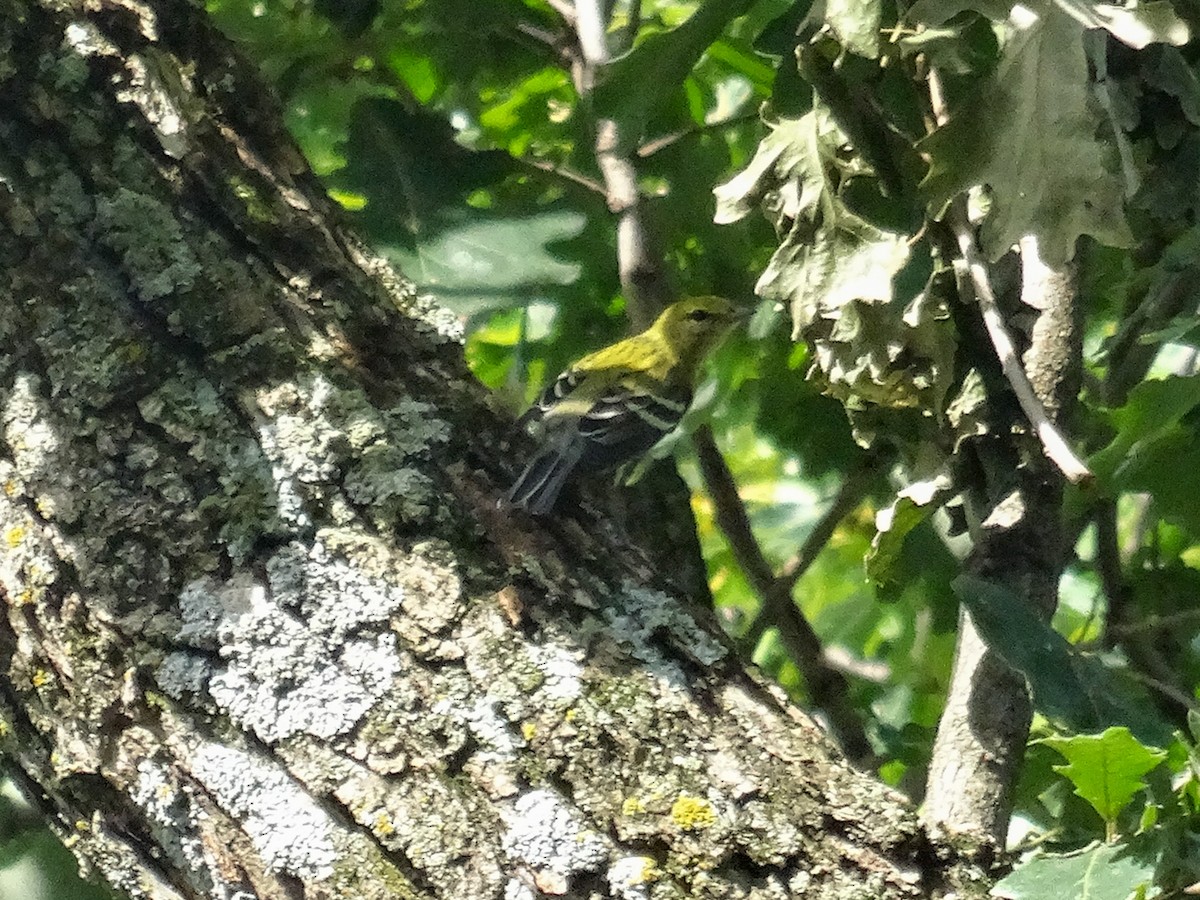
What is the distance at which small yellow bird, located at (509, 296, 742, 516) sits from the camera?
2230 millimetres

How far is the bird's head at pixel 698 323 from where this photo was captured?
2.38 m

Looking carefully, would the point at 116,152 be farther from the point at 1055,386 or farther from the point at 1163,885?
the point at 1163,885

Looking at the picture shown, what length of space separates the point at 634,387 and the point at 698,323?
0.86ft

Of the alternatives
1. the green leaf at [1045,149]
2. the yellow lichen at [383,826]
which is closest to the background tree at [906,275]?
the green leaf at [1045,149]

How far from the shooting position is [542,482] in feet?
5.17

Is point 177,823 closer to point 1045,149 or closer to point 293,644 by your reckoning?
point 293,644

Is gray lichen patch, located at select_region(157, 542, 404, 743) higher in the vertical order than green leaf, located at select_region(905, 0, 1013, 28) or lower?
lower

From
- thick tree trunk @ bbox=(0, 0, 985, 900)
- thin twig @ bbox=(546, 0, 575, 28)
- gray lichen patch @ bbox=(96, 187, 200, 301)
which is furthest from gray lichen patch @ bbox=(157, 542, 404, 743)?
thin twig @ bbox=(546, 0, 575, 28)

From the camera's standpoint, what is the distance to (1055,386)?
1650 millimetres

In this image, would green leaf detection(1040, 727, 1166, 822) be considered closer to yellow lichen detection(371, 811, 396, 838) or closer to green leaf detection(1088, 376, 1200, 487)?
green leaf detection(1088, 376, 1200, 487)

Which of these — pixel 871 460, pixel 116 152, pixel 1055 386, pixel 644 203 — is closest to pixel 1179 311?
pixel 1055 386

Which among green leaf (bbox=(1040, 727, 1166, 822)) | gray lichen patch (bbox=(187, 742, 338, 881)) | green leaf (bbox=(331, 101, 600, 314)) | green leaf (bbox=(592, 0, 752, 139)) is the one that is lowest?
gray lichen patch (bbox=(187, 742, 338, 881))

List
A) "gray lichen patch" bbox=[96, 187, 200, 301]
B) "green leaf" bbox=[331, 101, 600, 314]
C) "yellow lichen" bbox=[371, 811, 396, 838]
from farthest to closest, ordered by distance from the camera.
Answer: "green leaf" bbox=[331, 101, 600, 314] → "gray lichen patch" bbox=[96, 187, 200, 301] → "yellow lichen" bbox=[371, 811, 396, 838]

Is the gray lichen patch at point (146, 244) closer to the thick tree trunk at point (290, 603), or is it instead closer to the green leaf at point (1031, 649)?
the thick tree trunk at point (290, 603)
